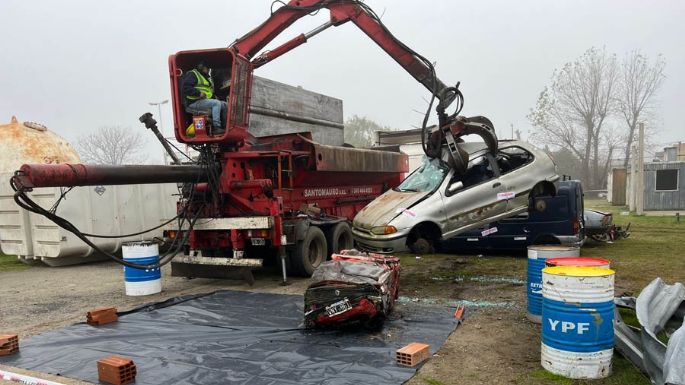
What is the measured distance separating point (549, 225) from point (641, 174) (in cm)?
1169

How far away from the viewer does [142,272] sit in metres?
8.00

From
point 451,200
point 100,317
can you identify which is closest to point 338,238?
point 451,200

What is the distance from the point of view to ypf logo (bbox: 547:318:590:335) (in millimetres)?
4059

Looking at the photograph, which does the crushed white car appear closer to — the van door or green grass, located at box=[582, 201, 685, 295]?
the van door

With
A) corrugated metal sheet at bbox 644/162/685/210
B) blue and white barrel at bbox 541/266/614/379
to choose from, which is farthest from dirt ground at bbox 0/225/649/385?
corrugated metal sheet at bbox 644/162/685/210

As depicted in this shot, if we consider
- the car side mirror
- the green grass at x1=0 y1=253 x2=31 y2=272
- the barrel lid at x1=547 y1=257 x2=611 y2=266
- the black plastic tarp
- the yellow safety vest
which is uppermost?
the yellow safety vest

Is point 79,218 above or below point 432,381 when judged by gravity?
above

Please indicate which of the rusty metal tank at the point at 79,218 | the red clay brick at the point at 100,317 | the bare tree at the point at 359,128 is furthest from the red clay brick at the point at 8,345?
the bare tree at the point at 359,128

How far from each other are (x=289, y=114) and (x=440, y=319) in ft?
20.4

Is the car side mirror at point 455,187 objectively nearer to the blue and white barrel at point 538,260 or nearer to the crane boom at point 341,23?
the crane boom at point 341,23

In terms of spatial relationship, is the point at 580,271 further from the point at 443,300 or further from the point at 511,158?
the point at 511,158

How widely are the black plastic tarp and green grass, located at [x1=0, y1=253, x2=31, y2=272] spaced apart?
7032 millimetres

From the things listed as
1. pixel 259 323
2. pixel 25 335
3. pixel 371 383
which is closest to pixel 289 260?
pixel 259 323

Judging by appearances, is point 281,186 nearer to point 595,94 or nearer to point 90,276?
point 90,276
